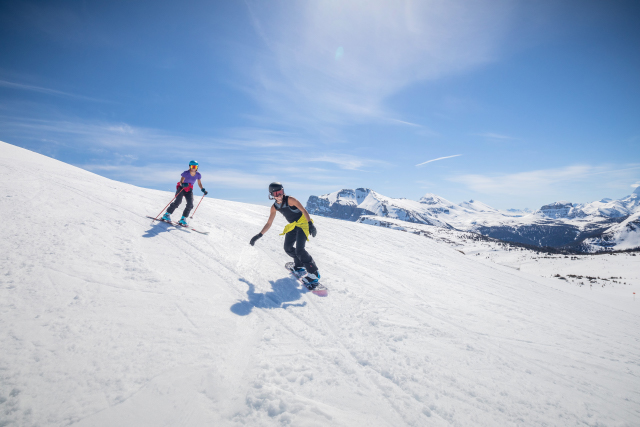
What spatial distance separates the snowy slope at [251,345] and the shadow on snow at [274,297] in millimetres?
43

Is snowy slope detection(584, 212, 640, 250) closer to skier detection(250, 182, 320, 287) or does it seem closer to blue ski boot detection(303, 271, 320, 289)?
blue ski boot detection(303, 271, 320, 289)

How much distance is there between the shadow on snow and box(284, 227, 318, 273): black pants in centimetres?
56

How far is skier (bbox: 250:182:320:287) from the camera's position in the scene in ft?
20.4

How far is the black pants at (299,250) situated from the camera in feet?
20.5

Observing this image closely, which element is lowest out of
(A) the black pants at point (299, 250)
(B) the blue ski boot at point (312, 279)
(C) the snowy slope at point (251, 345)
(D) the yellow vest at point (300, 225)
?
(C) the snowy slope at point (251, 345)

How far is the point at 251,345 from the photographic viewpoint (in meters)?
3.73

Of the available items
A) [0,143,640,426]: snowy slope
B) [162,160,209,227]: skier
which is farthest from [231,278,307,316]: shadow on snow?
[162,160,209,227]: skier

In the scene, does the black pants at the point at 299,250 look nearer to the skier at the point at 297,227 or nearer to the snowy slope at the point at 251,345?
the skier at the point at 297,227

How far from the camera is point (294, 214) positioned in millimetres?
6414

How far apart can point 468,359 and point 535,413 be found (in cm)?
100

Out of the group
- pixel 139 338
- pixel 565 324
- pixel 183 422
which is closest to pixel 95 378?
pixel 139 338

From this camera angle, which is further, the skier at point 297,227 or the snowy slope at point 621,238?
the snowy slope at point 621,238

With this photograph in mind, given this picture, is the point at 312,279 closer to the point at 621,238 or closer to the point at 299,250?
the point at 299,250

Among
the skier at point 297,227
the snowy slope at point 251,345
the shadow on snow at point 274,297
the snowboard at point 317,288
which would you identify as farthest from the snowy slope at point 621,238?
the shadow on snow at point 274,297
